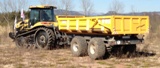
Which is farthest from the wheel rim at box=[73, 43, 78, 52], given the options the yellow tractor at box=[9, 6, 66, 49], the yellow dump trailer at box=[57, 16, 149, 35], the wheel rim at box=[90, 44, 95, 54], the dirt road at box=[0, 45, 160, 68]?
the yellow tractor at box=[9, 6, 66, 49]

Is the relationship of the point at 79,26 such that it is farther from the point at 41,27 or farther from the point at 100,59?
the point at 41,27

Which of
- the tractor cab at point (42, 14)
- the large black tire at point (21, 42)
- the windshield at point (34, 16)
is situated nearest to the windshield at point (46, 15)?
the tractor cab at point (42, 14)

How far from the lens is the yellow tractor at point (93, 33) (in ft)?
40.0

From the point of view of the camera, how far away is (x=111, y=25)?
11.8 m

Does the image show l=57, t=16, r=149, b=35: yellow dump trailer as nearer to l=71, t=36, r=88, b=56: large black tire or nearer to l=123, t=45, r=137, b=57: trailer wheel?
l=71, t=36, r=88, b=56: large black tire

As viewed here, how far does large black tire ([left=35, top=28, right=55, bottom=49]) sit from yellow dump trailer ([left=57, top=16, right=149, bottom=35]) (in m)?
2.69

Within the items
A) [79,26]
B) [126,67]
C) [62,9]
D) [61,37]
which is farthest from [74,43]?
[62,9]

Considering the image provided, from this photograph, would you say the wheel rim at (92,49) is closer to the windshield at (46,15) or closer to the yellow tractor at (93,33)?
the yellow tractor at (93,33)

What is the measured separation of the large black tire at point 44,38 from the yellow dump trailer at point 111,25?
269 centimetres

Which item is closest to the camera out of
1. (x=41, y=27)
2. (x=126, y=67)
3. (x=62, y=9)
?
(x=126, y=67)

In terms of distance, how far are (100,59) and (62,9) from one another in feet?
62.6

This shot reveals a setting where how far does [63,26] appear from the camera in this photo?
14688 millimetres

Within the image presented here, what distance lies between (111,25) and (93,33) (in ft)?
4.84

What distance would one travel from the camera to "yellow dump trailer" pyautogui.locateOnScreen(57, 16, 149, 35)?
1196cm
